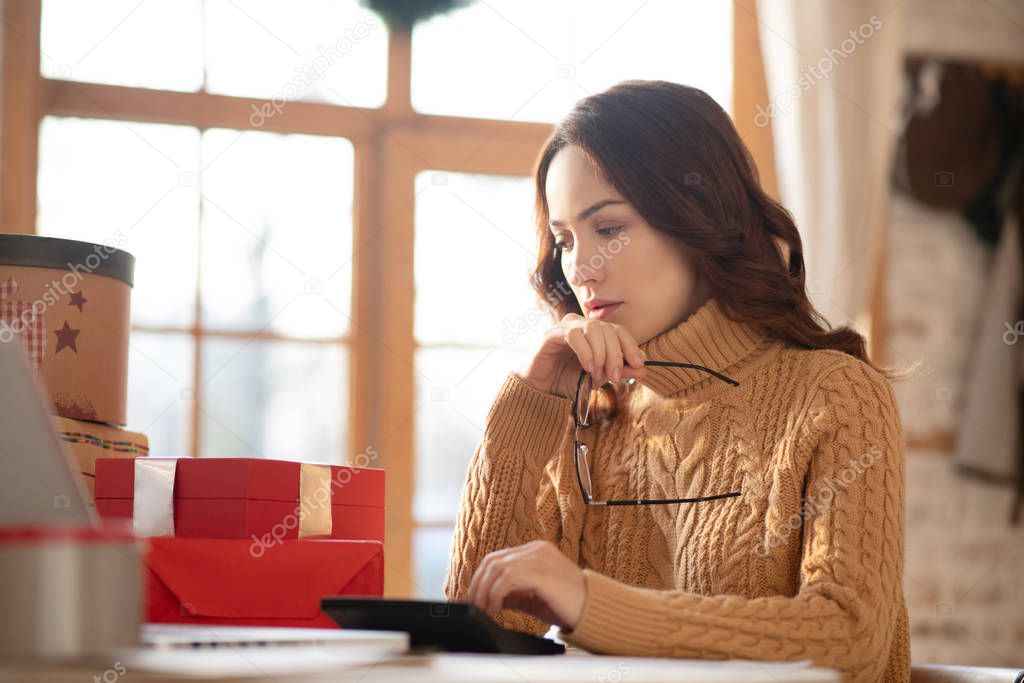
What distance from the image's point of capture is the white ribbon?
3.67 ft

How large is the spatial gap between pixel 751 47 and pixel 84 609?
294cm

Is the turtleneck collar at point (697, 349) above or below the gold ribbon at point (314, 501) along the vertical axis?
above

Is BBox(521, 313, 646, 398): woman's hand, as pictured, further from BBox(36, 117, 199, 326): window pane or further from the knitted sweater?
BBox(36, 117, 199, 326): window pane

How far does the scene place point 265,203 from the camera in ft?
9.29

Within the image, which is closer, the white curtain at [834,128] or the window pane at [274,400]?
the window pane at [274,400]

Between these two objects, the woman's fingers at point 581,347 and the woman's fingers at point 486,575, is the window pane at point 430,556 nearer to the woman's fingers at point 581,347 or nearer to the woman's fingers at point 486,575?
the woman's fingers at point 581,347

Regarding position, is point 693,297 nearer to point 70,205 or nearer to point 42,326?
point 42,326

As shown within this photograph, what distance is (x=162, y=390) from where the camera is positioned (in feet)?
8.99

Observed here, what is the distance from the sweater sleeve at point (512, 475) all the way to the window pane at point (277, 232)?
4.89 feet

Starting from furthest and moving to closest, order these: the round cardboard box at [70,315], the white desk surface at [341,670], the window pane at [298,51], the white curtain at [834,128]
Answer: the white curtain at [834,128], the window pane at [298,51], the round cardboard box at [70,315], the white desk surface at [341,670]

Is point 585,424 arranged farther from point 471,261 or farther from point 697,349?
point 471,261

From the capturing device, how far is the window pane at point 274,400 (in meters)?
2.78

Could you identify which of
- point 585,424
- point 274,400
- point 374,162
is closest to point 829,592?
point 585,424

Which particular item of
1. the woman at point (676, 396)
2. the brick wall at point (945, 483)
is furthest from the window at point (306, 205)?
the woman at point (676, 396)
